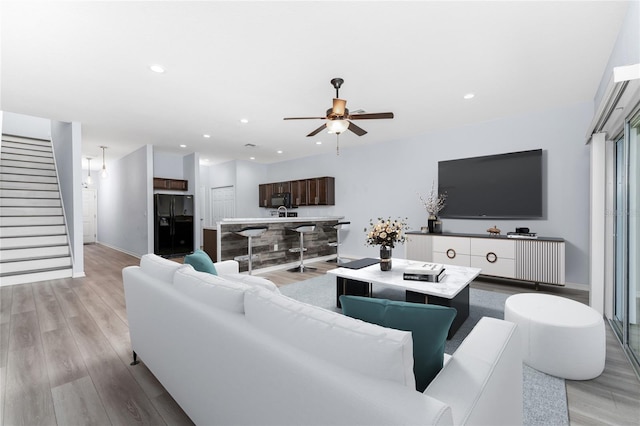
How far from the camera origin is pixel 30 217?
5.40 meters

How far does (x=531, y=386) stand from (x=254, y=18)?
326 cm

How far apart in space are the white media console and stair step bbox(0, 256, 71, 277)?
6.14 m

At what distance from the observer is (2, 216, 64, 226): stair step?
5.12 meters

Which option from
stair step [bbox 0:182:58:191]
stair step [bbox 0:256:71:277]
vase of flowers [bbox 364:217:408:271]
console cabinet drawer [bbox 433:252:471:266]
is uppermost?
stair step [bbox 0:182:58:191]

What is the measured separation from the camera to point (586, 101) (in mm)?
3852

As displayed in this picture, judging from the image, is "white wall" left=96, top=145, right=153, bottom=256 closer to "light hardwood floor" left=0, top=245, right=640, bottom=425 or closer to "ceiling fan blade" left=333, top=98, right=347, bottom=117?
"light hardwood floor" left=0, top=245, right=640, bottom=425

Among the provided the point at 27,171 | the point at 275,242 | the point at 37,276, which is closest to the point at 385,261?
the point at 275,242

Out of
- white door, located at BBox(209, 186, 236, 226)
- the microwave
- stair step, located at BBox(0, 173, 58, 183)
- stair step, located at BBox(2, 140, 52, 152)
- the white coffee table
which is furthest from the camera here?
white door, located at BBox(209, 186, 236, 226)

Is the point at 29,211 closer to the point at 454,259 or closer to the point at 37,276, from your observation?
the point at 37,276

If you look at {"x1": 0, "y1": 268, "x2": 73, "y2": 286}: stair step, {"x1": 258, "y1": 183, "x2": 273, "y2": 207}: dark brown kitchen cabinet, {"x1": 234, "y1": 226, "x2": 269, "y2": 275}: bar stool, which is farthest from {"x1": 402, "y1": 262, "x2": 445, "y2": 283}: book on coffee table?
{"x1": 258, "y1": 183, "x2": 273, "y2": 207}: dark brown kitchen cabinet

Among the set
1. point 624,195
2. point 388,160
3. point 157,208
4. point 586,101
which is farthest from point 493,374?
point 157,208

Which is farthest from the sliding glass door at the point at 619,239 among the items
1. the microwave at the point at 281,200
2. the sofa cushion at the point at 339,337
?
the microwave at the point at 281,200

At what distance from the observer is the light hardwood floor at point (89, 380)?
5.30ft

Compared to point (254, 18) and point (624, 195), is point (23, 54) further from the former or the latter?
point (624, 195)
